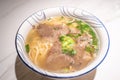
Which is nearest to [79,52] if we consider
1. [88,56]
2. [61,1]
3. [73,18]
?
[88,56]

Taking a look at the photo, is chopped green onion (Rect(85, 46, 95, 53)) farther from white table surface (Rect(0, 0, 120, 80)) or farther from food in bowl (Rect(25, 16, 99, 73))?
white table surface (Rect(0, 0, 120, 80))

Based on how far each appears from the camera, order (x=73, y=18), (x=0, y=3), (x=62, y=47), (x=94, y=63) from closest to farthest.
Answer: (x=94, y=63) < (x=62, y=47) < (x=73, y=18) < (x=0, y=3)

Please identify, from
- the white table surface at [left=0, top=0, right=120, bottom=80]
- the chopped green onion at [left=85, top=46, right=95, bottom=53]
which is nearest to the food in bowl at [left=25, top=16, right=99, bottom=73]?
the chopped green onion at [left=85, top=46, right=95, bottom=53]

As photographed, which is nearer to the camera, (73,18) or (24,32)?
(24,32)

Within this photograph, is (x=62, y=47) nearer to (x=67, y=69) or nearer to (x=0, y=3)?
(x=67, y=69)

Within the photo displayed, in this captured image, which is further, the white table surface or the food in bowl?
the white table surface
